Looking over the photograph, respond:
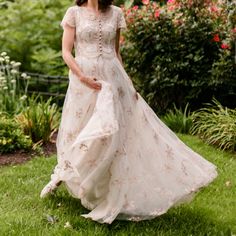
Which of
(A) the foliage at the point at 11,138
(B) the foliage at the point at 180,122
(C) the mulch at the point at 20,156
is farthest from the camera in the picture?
(B) the foliage at the point at 180,122

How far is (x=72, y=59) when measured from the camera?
4.71 meters

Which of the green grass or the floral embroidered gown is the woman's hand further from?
the green grass

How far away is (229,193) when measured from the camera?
5578 millimetres

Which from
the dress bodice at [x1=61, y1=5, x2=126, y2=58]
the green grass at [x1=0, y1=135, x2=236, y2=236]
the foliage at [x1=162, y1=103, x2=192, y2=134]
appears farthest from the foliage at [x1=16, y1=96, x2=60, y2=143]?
the dress bodice at [x1=61, y1=5, x2=126, y2=58]

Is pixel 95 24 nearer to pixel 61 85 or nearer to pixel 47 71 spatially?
pixel 61 85

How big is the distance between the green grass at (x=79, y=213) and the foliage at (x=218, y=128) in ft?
3.97

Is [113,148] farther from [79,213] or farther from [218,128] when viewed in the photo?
[218,128]

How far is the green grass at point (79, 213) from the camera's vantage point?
14.7 feet

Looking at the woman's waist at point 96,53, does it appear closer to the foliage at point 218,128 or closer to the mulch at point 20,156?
the mulch at point 20,156

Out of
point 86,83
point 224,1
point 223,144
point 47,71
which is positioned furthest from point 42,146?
point 47,71

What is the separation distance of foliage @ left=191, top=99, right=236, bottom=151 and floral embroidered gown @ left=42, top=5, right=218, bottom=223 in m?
2.49

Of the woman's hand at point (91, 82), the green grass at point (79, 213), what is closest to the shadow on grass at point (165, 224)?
the green grass at point (79, 213)

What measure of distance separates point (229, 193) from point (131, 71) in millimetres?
3888

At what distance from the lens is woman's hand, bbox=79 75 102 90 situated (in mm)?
4680
